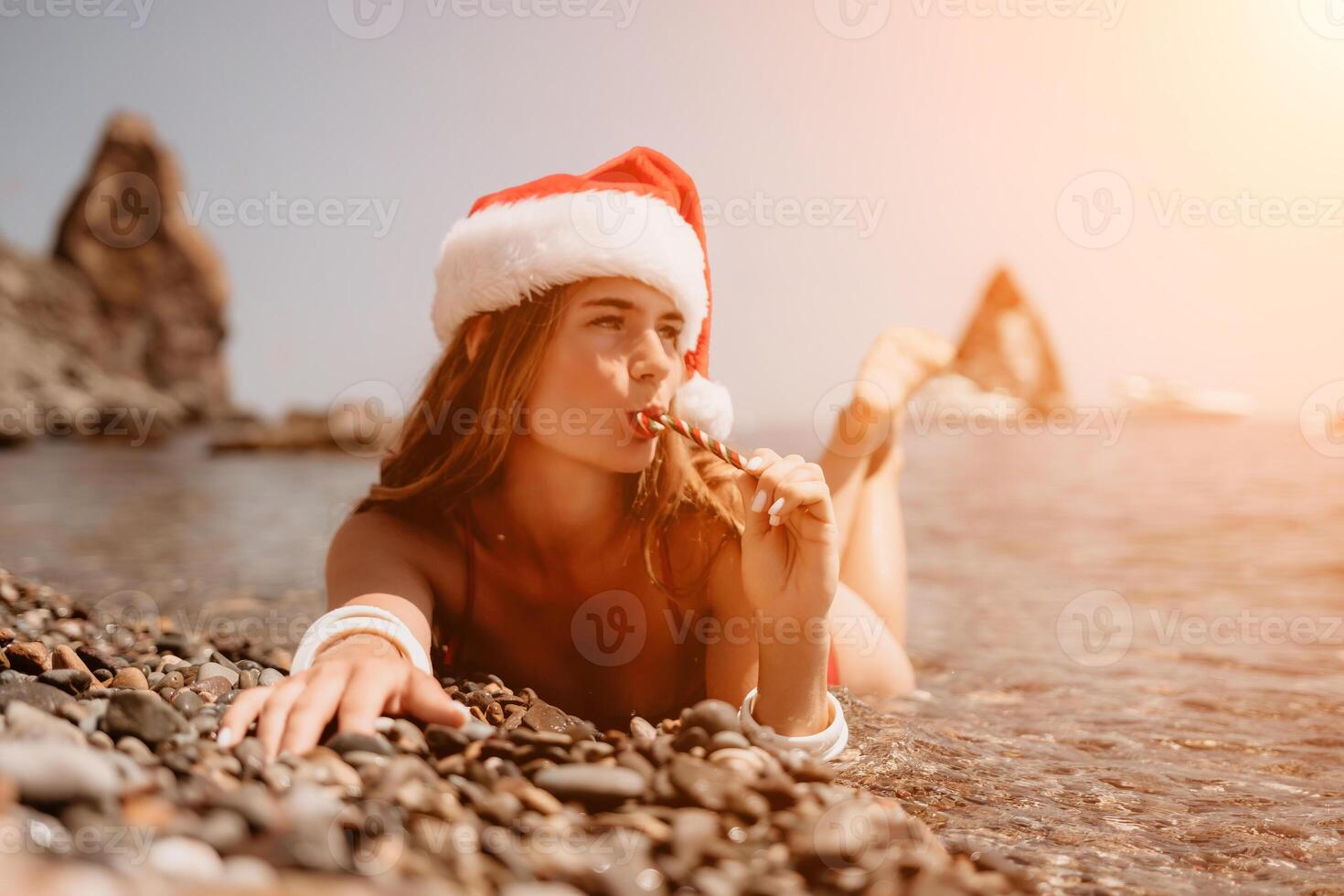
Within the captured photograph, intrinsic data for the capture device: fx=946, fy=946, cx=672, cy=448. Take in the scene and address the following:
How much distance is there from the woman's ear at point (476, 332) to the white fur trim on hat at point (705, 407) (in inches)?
29.0

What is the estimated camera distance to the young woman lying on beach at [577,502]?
10.2ft

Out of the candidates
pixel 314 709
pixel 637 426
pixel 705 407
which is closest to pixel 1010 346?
pixel 705 407

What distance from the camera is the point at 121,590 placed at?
21.4ft

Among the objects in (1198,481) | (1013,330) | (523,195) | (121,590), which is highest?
(1013,330)

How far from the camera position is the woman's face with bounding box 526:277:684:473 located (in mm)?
3076

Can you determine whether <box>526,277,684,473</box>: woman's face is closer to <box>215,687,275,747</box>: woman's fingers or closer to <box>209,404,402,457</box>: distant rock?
<box>215,687,275,747</box>: woman's fingers

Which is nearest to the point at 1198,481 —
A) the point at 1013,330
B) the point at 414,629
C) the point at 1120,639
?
the point at 1120,639

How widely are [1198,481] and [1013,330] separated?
64140 millimetres

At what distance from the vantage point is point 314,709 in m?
2.01

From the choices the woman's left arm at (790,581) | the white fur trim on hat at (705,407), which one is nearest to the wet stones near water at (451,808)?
the woman's left arm at (790,581)

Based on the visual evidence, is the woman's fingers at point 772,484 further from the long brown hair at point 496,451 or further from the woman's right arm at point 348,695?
the woman's right arm at point 348,695

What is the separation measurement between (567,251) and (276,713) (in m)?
1.82

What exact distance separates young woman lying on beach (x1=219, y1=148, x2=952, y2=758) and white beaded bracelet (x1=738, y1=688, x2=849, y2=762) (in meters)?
0.01

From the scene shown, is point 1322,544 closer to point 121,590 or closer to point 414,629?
point 414,629
